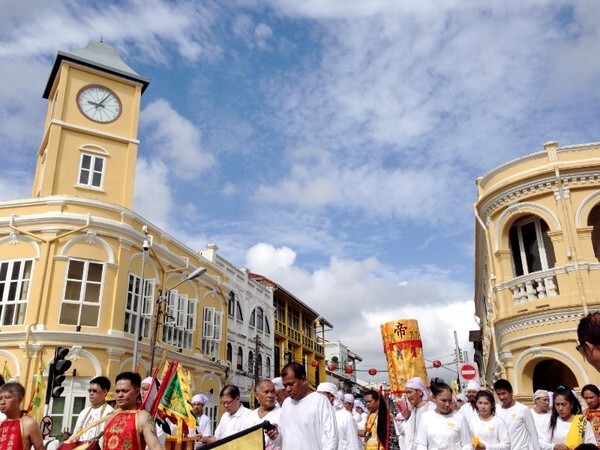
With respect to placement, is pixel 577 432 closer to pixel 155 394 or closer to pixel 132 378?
pixel 155 394

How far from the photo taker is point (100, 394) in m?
6.83

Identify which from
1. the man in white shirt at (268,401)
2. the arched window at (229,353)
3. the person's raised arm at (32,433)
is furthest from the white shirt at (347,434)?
the arched window at (229,353)

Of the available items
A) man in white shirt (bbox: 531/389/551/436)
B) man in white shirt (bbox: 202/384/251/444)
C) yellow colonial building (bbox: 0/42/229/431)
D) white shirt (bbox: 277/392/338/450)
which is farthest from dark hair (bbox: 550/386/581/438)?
yellow colonial building (bbox: 0/42/229/431)

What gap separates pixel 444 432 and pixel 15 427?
4.49 metres

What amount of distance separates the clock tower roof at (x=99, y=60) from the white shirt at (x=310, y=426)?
2460 centimetres

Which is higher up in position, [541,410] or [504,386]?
[504,386]

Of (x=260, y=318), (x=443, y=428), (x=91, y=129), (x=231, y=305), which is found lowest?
Result: (x=443, y=428)

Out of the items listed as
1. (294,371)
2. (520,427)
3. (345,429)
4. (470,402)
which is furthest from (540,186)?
(294,371)

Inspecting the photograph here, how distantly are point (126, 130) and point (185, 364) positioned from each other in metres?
11.4

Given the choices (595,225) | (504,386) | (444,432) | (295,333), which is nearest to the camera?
(444,432)

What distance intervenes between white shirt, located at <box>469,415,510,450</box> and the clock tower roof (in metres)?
24.6

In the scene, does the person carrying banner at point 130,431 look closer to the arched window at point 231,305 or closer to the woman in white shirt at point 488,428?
the woman in white shirt at point 488,428

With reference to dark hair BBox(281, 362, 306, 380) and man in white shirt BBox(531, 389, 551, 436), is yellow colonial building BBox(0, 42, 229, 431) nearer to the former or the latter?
man in white shirt BBox(531, 389, 551, 436)

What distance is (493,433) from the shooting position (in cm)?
718
